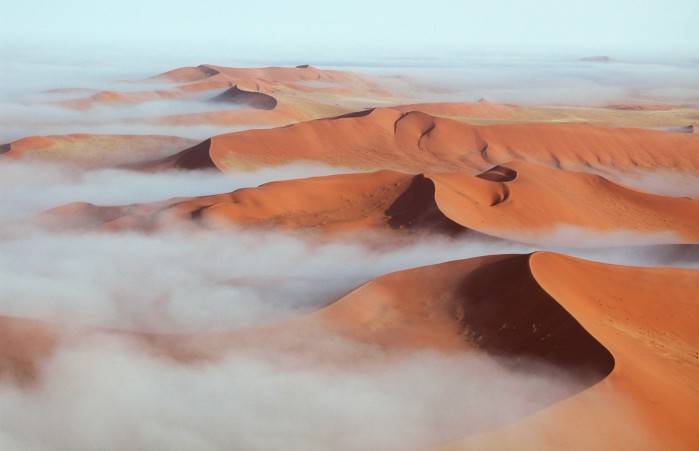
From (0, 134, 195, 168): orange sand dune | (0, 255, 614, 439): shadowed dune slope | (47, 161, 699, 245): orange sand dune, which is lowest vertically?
(0, 134, 195, 168): orange sand dune

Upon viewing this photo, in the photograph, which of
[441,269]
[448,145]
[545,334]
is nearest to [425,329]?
[545,334]

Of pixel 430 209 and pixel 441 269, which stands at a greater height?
pixel 441 269

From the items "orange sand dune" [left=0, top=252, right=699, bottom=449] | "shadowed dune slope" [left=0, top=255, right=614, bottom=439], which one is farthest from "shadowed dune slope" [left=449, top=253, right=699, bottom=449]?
"shadowed dune slope" [left=0, top=255, right=614, bottom=439]

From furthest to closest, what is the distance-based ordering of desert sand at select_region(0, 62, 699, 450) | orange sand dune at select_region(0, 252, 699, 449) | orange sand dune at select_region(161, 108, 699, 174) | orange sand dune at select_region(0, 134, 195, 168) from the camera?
orange sand dune at select_region(0, 134, 195, 168)
orange sand dune at select_region(161, 108, 699, 174)
desert sand at select_region(0, 62, 699, 450)
orange sand dune at select_region(0, 252, 699, 449)

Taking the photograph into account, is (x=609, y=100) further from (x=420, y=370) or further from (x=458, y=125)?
(x=420, y=370)

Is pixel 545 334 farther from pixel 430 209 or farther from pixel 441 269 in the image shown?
pixel 430 209

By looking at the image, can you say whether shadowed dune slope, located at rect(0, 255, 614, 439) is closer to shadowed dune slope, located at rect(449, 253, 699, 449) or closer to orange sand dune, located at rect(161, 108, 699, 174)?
shadowed dune slope, located at rect(449, 253, 699, 449)

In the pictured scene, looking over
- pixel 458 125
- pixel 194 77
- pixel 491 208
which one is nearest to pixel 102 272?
pixel 491 208

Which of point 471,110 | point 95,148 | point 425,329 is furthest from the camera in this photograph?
point 471,110
